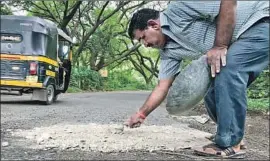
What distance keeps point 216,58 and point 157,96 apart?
1.69 ft

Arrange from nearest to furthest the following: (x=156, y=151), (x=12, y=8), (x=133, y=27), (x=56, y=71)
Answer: (x=133, y=27) < (x=156, y=151) < (x=56, y=71) < (x=12, y=8)

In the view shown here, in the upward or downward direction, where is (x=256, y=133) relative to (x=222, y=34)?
downward

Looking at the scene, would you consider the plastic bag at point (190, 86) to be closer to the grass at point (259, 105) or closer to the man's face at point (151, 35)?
the man's face at point (151, 35)

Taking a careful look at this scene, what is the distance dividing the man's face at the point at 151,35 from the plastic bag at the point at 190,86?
0.25 metres

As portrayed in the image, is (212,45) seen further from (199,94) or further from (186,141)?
(186,141)

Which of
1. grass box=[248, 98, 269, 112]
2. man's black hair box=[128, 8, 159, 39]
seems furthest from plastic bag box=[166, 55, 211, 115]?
grass box=[248, 98, 269, 112]

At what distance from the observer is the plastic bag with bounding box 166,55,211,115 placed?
1812 millimetres

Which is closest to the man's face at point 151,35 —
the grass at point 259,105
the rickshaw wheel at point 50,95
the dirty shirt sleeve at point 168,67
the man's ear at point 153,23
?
the man's ear at point 153,23

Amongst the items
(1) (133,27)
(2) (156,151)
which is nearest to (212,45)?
(1) (133,27)

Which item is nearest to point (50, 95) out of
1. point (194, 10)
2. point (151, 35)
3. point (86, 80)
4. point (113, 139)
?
point (113, 139)

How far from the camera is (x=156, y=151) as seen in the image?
2217 millimetres

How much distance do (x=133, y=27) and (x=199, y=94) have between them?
0.45 meters

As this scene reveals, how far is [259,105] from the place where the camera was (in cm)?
636

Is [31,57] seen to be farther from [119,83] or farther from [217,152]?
[119,83]
